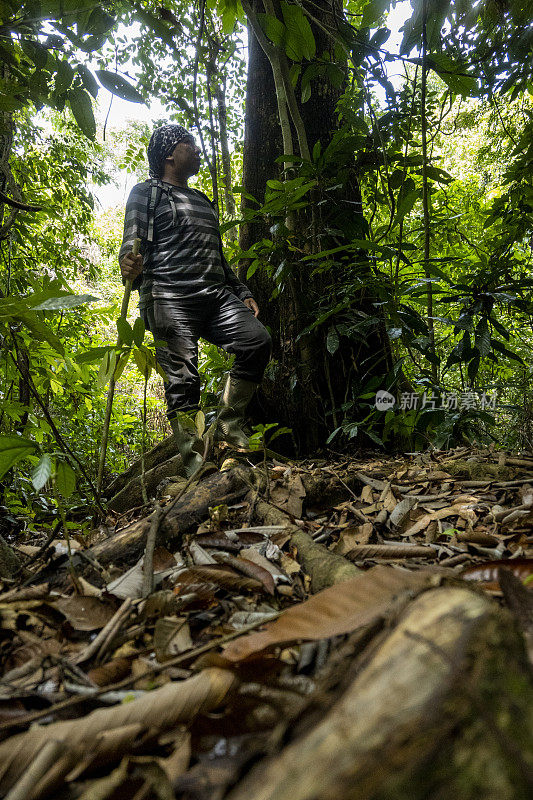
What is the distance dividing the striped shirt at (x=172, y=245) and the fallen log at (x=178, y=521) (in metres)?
1.52

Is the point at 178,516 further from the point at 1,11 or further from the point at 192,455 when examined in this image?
the point at 1,11

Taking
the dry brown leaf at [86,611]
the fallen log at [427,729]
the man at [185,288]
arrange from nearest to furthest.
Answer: the fallen log at [427,729]
the dry brown leaf at [86,611]
the man at [185,288]

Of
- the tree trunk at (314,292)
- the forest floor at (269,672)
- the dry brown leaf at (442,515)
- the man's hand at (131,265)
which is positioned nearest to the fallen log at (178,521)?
the forest floor at (269,672)

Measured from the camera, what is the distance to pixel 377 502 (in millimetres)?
1631

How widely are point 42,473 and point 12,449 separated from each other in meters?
0.11

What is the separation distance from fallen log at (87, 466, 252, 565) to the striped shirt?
1524 millimetres

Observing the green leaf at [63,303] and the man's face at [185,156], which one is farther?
the man's face at [185,156]

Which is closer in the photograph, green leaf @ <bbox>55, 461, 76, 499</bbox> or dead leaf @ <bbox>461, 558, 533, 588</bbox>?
dead leaf @ <bbox>461, 558, 533, 588</bbox>

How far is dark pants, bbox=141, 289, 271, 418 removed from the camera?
2693 millimetres

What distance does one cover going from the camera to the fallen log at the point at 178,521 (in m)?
1.19

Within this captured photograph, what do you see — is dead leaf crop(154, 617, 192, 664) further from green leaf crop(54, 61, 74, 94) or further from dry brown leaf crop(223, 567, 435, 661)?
green leaf crop(54, 61, 74, 94)

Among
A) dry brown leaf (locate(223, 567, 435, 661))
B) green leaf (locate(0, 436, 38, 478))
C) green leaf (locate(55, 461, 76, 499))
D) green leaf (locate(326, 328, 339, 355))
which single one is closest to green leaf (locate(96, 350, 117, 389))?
green leaf (locate(55, 461, 76, 499))

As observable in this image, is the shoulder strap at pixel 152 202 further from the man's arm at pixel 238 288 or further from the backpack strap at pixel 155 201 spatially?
the man's arm at pixel 238 288

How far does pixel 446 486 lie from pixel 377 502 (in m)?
0.30
